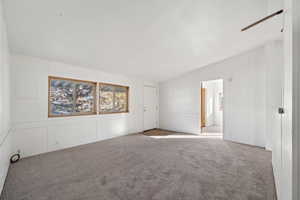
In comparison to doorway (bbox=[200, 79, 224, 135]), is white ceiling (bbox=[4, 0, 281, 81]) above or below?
above

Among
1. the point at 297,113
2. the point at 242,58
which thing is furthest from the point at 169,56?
the point at 297,113

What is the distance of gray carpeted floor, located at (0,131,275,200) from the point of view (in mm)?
1783

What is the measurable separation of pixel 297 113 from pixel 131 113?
16.1 ft

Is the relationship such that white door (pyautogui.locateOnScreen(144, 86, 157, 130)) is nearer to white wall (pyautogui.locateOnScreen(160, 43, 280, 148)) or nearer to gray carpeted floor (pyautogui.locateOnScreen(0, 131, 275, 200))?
white wall (pyautogui.locateOnScreen(160, 43, 280, 148))

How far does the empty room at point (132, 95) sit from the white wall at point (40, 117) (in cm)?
2

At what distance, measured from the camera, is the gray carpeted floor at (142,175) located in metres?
1.78

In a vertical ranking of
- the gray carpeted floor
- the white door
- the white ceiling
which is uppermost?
the white ceiling

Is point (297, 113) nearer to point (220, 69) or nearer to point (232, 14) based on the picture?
point (232, 14)

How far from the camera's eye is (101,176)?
2.22 meters

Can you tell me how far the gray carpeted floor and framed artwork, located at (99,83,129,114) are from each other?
1621mm

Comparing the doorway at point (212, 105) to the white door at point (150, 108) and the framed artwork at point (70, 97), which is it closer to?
the white door at point (150, 108)

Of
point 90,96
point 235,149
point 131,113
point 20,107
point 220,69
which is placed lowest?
point 235,149

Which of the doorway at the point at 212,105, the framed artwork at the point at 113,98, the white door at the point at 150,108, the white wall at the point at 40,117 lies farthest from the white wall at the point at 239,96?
the white wall at the point at 40,117

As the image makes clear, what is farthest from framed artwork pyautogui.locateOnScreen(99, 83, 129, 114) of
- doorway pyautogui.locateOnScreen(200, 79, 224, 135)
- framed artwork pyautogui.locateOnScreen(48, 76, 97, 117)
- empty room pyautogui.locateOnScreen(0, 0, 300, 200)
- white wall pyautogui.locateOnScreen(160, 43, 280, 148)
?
doorway pyautogui.locateOnScreen(200, 79, 224, 135)
